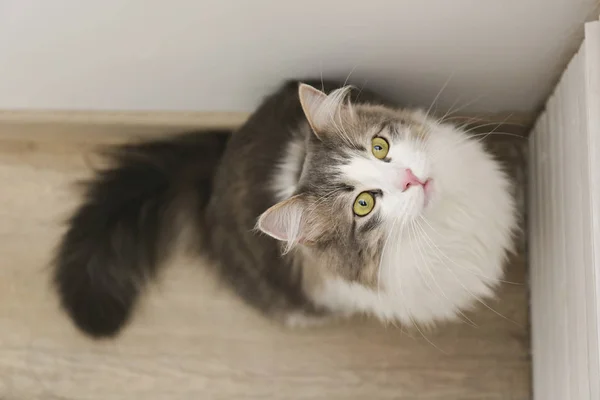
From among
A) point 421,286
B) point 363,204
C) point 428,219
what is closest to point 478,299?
point 421,286

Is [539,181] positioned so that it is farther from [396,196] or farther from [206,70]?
Result: [206,70]

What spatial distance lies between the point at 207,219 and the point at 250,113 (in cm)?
30

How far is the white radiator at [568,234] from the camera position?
1.06 m

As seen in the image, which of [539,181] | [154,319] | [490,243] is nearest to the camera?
[490,243]

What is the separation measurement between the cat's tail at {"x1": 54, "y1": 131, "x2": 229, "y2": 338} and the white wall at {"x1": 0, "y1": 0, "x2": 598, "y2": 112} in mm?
163

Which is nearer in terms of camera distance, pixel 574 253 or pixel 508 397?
pixel 574 253

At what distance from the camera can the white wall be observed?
116 centimetres

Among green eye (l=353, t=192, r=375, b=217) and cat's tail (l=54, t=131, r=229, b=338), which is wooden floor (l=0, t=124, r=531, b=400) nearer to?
cat's tail (l=54, t=131, r=229, b=338)

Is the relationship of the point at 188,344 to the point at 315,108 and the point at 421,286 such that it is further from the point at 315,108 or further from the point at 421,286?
the point at 315,108

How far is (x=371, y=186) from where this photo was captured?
108 centimetres

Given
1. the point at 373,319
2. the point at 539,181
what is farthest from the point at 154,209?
the point at 539,181

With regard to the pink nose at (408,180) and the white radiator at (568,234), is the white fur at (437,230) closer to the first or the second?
the pink nose at (408,180)

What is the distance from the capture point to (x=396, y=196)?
106 cm

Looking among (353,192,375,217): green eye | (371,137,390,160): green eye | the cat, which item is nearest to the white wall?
the cat
